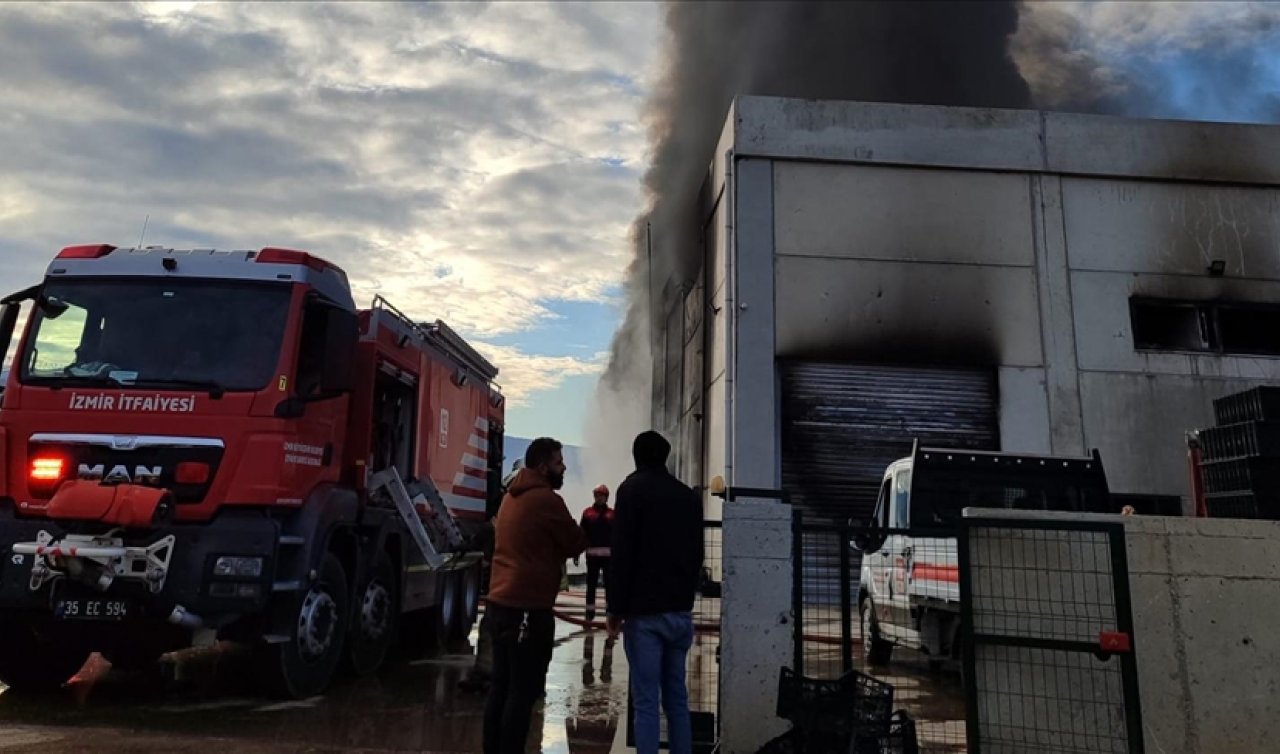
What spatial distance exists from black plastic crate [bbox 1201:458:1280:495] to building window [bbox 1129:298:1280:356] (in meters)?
9.84

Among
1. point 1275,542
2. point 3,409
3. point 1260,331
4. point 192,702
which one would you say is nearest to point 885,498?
point 1275,542

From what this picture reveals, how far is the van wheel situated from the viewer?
28.3 ft

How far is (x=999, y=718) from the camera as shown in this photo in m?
4.38

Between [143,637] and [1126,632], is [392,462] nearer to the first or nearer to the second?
[143,637]

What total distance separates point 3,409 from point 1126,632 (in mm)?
7127

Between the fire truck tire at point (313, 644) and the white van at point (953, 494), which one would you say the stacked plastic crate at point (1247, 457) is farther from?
the fire truck tire at point (313, 644)

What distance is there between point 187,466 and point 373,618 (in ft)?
7.83

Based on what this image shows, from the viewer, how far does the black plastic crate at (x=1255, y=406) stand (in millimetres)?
4777

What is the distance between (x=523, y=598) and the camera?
161 inches

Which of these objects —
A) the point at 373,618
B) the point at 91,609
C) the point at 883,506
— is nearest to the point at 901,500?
the point at 883,506

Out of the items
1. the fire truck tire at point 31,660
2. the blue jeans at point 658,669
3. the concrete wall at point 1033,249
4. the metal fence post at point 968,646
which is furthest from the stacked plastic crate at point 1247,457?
the concrete wall at point 1033,249

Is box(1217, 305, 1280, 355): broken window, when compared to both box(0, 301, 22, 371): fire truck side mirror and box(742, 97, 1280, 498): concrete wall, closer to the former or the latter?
box(742, 97, 1280, 498): concrete wall

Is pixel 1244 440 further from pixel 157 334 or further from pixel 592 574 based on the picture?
pixel 592 574

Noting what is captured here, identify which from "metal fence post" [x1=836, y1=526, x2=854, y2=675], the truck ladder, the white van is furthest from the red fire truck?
the white van
